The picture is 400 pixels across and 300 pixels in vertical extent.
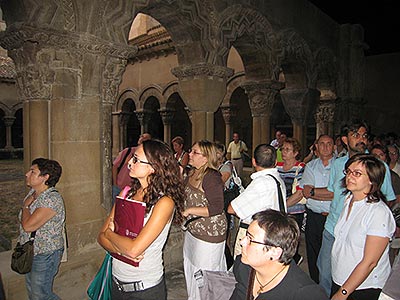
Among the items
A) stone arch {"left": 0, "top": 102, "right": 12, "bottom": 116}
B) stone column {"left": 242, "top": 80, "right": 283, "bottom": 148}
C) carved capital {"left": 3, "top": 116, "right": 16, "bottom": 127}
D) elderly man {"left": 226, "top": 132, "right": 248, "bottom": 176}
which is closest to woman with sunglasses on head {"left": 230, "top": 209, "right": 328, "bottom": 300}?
stone column {"left": 242, "top": 80, "right": 283, "bottom": 148}

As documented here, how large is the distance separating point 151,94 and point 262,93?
6572mm

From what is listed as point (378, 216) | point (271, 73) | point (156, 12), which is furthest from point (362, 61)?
point (378, 216)

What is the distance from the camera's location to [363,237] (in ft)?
5.84

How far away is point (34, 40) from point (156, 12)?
1752 mm

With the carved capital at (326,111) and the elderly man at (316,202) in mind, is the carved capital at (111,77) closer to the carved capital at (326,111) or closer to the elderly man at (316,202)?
the elderly man at (316,202)

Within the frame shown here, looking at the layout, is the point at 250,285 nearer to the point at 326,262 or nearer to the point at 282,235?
the point at 282,235

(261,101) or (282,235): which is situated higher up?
(261,101)

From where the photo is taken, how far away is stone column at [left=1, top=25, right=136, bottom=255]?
305 centimetres

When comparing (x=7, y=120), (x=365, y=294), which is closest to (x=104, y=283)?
(x=365, y=294)

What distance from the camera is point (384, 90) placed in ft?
35.2

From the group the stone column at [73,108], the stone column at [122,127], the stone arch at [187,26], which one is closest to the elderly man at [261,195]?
the stone column at [73,108]

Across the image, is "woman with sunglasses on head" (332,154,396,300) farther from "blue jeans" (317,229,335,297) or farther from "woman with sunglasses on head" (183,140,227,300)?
"woman with sunglasses on head" (183,140,227,300)

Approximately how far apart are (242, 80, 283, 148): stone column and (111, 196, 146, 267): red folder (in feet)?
14.9

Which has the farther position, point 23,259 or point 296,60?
point 296,60
